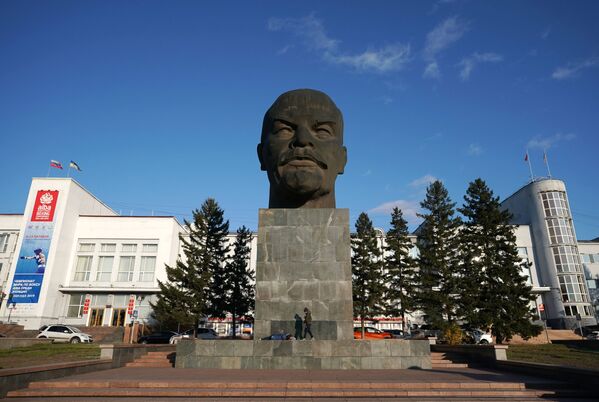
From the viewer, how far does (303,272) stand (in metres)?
14.3

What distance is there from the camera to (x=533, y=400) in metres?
7.53

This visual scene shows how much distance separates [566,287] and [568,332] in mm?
8492

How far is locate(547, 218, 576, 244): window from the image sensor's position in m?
45.5

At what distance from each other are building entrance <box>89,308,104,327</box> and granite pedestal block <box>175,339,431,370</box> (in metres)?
34.3

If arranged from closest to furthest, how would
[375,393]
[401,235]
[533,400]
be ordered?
[533,400] < [375,393] < [401,235]

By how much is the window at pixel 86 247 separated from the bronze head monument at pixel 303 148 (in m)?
36.0

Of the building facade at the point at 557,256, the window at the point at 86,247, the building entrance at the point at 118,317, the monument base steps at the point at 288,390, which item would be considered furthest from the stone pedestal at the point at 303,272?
the building facade at the point at 557,256

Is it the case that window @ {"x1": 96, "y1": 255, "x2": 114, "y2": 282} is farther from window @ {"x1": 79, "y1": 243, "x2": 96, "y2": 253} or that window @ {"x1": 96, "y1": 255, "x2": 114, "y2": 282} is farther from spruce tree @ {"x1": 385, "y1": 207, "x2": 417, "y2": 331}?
spruce tree @ {"x1": 385, "y1": 207, "x2": 417, "y2": 331}

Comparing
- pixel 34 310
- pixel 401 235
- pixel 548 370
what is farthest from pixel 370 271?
pixel 34 310

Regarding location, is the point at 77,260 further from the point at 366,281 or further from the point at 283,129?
the point at 283,129

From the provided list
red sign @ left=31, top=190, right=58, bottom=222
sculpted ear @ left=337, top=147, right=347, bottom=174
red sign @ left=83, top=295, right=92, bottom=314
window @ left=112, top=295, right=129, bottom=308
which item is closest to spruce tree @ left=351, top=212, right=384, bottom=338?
sculpted ear @ left=337, top=147, right=347, bottom=174

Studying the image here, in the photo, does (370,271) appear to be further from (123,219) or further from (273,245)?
(123,219)

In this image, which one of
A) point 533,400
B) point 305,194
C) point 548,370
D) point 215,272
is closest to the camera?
point 533,400

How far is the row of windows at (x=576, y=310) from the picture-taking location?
43.2m
